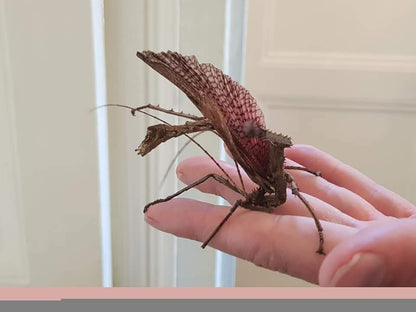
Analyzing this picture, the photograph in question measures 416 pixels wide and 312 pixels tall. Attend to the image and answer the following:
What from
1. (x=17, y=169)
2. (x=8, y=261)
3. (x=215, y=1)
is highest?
(x=215, y=1)

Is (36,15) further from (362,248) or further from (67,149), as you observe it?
(362,248)

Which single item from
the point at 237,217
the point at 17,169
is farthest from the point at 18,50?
the point at 237,217

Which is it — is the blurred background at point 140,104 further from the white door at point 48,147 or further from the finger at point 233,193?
the finger at point 233,193

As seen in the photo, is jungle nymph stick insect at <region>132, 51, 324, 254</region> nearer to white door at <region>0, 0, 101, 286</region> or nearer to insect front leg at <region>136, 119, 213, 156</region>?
insect front leg at <region>136, 119, 213, 156</region>

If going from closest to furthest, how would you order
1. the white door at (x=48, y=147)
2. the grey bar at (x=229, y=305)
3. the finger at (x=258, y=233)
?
1. the grey bar at (x=229, y=305)
2. the finger at (x=258, y=233)
3. the white door at (x=48, y=147)

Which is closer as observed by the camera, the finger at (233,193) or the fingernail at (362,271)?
the fingernail at (362,271)

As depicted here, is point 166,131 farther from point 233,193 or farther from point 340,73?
point 340,73

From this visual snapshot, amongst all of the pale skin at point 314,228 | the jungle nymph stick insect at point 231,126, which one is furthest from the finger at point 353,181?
the jungle nymph stick insect at point 231,126

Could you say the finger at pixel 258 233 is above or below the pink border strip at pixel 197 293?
below

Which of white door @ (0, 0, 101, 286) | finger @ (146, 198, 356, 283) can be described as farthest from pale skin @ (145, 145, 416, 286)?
white door @ (0, 0, 101, 286)
